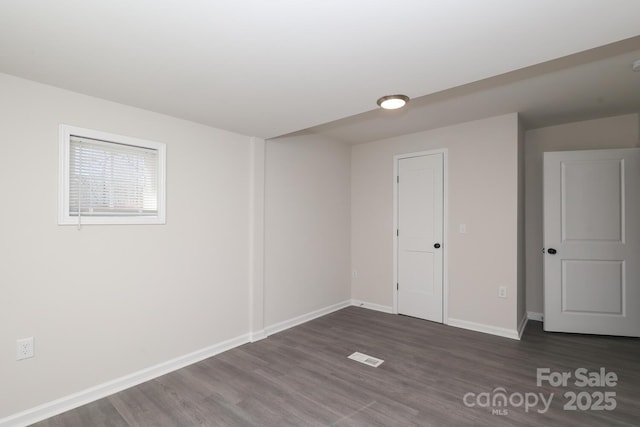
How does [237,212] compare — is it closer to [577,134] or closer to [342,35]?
[342,35]

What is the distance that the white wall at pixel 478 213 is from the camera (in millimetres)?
3465

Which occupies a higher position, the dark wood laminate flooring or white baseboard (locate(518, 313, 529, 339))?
white baseboard (locate(518, 313, 529, 339))

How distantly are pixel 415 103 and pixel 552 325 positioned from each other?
291 centimetres

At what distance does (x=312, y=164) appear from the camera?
420 centimetres

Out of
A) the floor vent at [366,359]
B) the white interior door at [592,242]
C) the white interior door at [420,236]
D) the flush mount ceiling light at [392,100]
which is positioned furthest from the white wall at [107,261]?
the white interior door at [592,242]

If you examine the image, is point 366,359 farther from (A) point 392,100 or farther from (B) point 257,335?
(A) point 392,100

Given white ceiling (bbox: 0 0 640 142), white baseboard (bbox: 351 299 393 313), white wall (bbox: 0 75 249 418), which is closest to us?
white ceiling (bbox: 0 0 640 142)

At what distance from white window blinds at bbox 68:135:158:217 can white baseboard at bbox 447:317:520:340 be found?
3.45m

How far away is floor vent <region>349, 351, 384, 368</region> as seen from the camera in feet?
9.41

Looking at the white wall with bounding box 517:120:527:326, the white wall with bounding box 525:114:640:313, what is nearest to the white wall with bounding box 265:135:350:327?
the white wall with bounding box 517:120:527:326

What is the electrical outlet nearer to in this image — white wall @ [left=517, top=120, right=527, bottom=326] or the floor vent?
the floor vent

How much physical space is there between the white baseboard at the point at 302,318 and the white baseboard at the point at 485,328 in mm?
1474

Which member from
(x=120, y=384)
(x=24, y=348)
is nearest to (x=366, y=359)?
(x=120, y=384)

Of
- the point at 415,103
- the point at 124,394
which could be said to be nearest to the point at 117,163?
the point at 124,394
